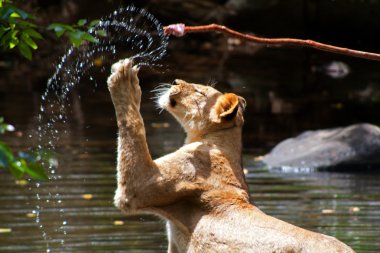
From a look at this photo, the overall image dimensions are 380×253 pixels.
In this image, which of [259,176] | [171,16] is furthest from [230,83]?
[259,176]

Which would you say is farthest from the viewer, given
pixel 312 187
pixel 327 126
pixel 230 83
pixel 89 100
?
pixel 230 83

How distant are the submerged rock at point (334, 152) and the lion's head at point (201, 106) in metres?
5.90

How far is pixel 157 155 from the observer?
12.3 meters

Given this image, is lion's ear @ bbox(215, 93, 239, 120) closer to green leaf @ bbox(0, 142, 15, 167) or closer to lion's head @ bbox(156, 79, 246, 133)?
lion's head @ bbox(156, 79, 246, 133)

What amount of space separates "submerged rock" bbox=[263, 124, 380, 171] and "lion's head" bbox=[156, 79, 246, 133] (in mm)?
5896

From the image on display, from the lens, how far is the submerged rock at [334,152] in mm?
12164

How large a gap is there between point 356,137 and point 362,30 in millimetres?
12393

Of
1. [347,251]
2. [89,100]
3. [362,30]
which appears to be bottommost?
[347,251]

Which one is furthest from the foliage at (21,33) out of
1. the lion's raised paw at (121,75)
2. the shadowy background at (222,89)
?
the shadowy background at (222,89)

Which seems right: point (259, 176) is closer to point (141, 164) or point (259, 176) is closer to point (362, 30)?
point (141, 164)

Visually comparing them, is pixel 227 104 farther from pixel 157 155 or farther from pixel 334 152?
pixel 334 152

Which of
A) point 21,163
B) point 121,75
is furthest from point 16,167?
point 121,75

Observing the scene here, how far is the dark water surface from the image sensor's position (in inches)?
350

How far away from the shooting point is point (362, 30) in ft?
80.1
